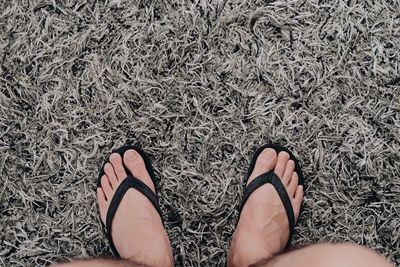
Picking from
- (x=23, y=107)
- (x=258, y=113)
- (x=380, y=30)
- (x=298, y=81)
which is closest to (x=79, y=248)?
(x=23, y=107)

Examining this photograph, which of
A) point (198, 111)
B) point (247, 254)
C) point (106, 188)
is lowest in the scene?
point (247, 254)

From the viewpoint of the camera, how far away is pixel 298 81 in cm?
119

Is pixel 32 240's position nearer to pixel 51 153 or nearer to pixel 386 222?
pixel 51 153

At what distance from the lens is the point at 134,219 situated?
1172mm

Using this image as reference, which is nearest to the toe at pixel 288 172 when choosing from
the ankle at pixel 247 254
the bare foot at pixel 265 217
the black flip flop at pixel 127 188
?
the bare foot at pixel 265 217

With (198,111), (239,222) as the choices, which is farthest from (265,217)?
(198,111)

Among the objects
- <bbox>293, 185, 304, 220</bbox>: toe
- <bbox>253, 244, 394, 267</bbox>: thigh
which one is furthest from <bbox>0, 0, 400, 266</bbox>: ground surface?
<bbox>253, 244, 394, 267</bbox>: thigh

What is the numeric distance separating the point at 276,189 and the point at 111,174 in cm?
32

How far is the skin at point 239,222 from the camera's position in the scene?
1.14 metres

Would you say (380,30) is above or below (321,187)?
above

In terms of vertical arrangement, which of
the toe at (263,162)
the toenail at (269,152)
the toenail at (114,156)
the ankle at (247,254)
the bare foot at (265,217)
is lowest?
the ankle at (247,254)

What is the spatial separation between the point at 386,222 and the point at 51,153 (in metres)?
0.66

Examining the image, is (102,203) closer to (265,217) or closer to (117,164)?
(117,164)

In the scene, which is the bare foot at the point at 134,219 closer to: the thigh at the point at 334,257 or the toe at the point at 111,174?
the toe at the point at 111,174
